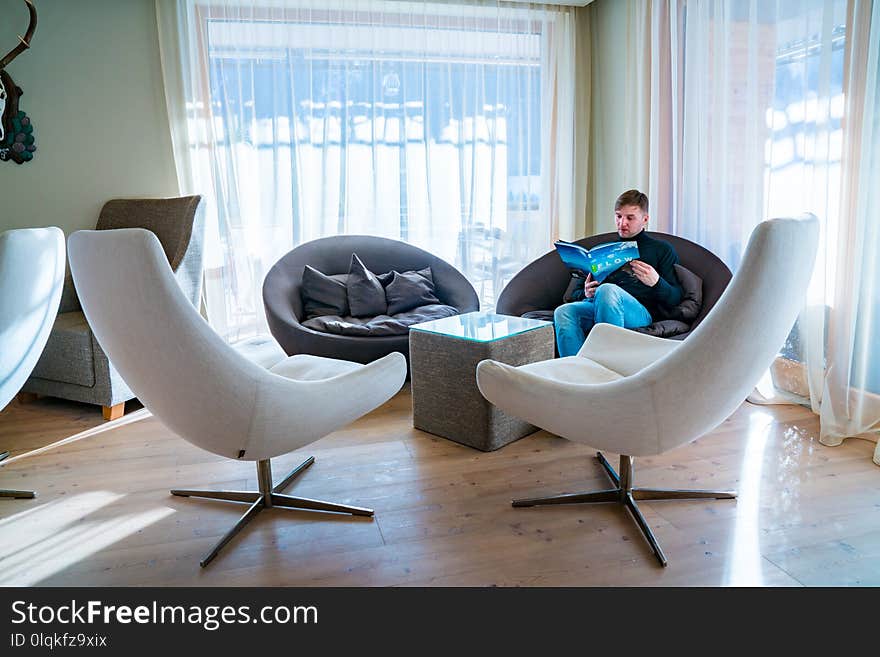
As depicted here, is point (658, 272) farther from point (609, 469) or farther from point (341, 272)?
point (341, 272)

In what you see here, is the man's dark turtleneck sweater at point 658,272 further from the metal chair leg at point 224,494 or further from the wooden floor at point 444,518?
the metal chair leg at point 224,494

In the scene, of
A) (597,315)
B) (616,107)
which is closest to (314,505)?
(597,315)

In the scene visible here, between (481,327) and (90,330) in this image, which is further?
(90,330)

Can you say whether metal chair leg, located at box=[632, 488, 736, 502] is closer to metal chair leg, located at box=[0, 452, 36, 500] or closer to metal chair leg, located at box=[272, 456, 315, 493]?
metal chair leg, located at box=[272, 456, 315, 493]

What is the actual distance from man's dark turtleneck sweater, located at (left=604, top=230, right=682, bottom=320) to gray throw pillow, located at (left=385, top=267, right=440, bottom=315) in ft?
3.66

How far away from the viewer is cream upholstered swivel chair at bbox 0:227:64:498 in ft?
7.45

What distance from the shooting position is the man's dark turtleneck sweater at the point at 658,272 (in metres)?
3.20

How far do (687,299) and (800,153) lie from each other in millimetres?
801

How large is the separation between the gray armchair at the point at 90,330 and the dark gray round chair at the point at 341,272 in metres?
0.43

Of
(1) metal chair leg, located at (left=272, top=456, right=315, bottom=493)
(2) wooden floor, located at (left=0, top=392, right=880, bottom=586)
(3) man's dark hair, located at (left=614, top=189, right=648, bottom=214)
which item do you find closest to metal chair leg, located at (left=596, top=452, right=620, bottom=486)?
(2) wooden floor, located at (left=0, top=392, right=880, bottom=586)

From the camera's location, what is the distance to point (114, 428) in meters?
3.13

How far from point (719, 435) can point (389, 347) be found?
5.15 ft

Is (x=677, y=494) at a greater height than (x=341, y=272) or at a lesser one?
lesser

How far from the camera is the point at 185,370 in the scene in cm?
177
